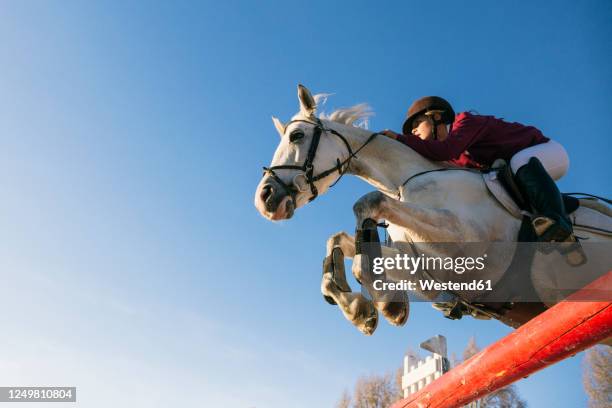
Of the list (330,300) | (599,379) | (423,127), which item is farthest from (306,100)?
(599,379)

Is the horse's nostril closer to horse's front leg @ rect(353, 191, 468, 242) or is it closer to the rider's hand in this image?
horse's front leg @ rect(353, 191, 468, 242)

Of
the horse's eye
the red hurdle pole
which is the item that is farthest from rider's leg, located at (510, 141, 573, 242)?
the horse's eye

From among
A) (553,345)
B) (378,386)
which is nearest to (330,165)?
(553,345)

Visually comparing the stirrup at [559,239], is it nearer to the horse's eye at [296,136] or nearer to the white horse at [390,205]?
the white horse at [390,205]

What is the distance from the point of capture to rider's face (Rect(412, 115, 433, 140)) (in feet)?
13.5

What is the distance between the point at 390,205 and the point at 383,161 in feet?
2.71

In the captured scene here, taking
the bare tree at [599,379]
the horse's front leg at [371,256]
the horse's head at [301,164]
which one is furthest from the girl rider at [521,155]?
the bare tree at [599,379]

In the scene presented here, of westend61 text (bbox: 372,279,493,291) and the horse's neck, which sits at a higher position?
the horse's neck

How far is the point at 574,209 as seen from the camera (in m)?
3.44

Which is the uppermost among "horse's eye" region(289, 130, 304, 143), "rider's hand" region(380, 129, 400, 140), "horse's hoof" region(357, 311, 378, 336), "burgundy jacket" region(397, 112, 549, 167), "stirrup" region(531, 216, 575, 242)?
"rider's hand" region(380, 129, 400, 140)

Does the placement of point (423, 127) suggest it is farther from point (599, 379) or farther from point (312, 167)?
point (599, 379)

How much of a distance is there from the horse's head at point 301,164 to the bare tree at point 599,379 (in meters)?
16.2

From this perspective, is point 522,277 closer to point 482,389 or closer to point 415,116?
point 482,389

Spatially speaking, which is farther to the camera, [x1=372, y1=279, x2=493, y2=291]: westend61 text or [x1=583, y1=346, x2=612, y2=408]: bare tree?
[x1=583, y1=346, x2=612, y2=408]: bare tree
